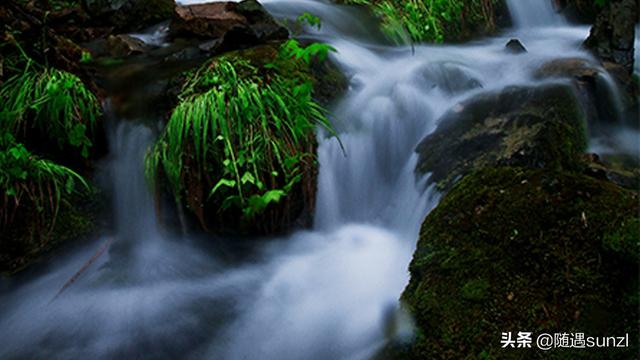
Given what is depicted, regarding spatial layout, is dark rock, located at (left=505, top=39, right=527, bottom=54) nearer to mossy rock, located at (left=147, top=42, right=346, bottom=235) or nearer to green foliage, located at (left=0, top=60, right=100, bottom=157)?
mossy rock, located at (left=147, top=42, right=346, bottom=235)

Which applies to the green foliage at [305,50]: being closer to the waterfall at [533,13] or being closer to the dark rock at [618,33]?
the dark rock at [618,33]

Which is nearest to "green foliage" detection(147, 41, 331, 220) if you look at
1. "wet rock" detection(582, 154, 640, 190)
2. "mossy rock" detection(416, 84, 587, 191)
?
"mossy rock" detection(416, 84, 587, 191)

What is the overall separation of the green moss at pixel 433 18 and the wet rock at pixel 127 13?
2.73 m

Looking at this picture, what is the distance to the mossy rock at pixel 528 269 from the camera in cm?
174

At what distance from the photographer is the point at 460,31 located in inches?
296

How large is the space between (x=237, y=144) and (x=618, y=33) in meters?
5.13

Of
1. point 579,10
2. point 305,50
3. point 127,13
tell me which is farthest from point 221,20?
point 579,10

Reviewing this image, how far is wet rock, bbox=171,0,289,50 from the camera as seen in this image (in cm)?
515

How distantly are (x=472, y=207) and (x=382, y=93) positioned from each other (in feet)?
9.17

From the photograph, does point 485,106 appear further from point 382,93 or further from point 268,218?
point 268,218

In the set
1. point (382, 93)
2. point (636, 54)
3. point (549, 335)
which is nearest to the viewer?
point (549, 335)

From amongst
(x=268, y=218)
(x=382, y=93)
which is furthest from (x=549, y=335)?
(x=382, y=93)

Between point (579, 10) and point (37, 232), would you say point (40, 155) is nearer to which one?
point (37, 232)

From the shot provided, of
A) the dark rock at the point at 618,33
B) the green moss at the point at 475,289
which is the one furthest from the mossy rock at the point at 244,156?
the dark rock at the point at 618,33
